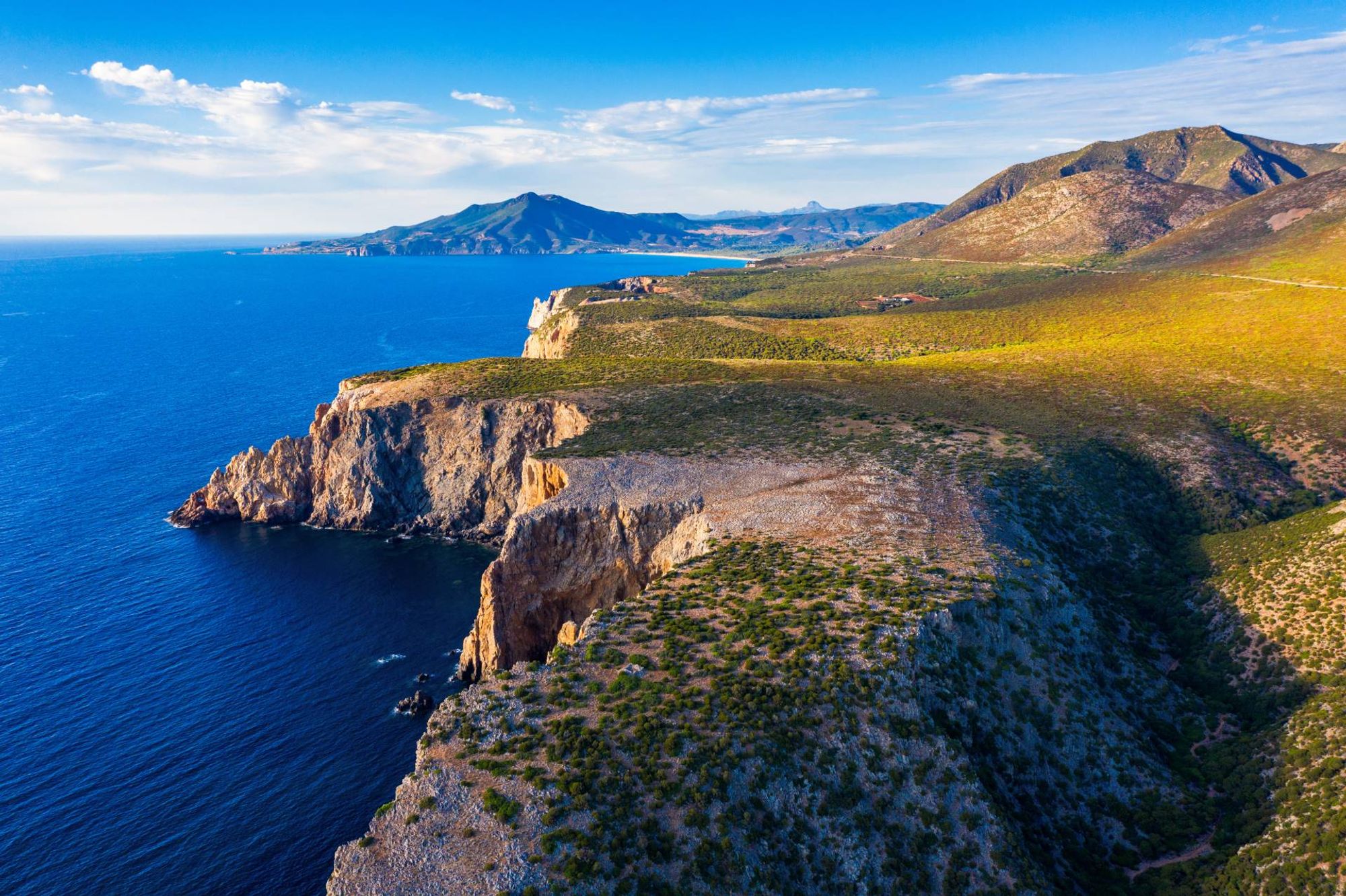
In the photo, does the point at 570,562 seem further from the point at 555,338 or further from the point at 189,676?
the point at 555,338

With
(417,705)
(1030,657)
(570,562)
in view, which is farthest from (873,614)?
(417,705)

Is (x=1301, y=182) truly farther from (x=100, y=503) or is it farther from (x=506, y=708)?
(x=100, y=503)

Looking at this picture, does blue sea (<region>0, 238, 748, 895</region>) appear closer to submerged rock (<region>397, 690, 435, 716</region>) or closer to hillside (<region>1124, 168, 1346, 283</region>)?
submerged rock (<region>397, 690, 435, 716</region>)

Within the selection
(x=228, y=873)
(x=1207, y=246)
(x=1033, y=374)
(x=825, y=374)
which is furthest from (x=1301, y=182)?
(x=228, y=873)

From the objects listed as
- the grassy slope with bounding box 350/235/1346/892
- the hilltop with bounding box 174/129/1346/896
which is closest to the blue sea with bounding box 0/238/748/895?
the hilltop with bounding box 174/129/1346/896

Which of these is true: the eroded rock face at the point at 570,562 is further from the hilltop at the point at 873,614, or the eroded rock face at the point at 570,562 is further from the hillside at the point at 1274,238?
the hillside at the point at 1274,238

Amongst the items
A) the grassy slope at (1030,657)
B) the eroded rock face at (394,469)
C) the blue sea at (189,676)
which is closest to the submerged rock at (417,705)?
the blue sea at (189,676)

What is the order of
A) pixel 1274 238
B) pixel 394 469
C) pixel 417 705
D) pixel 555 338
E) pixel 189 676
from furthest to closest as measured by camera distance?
pixel 1274 238 < pixel 555 338 < pixel 394 469 < pixel 189 676 < pixel 417 705
